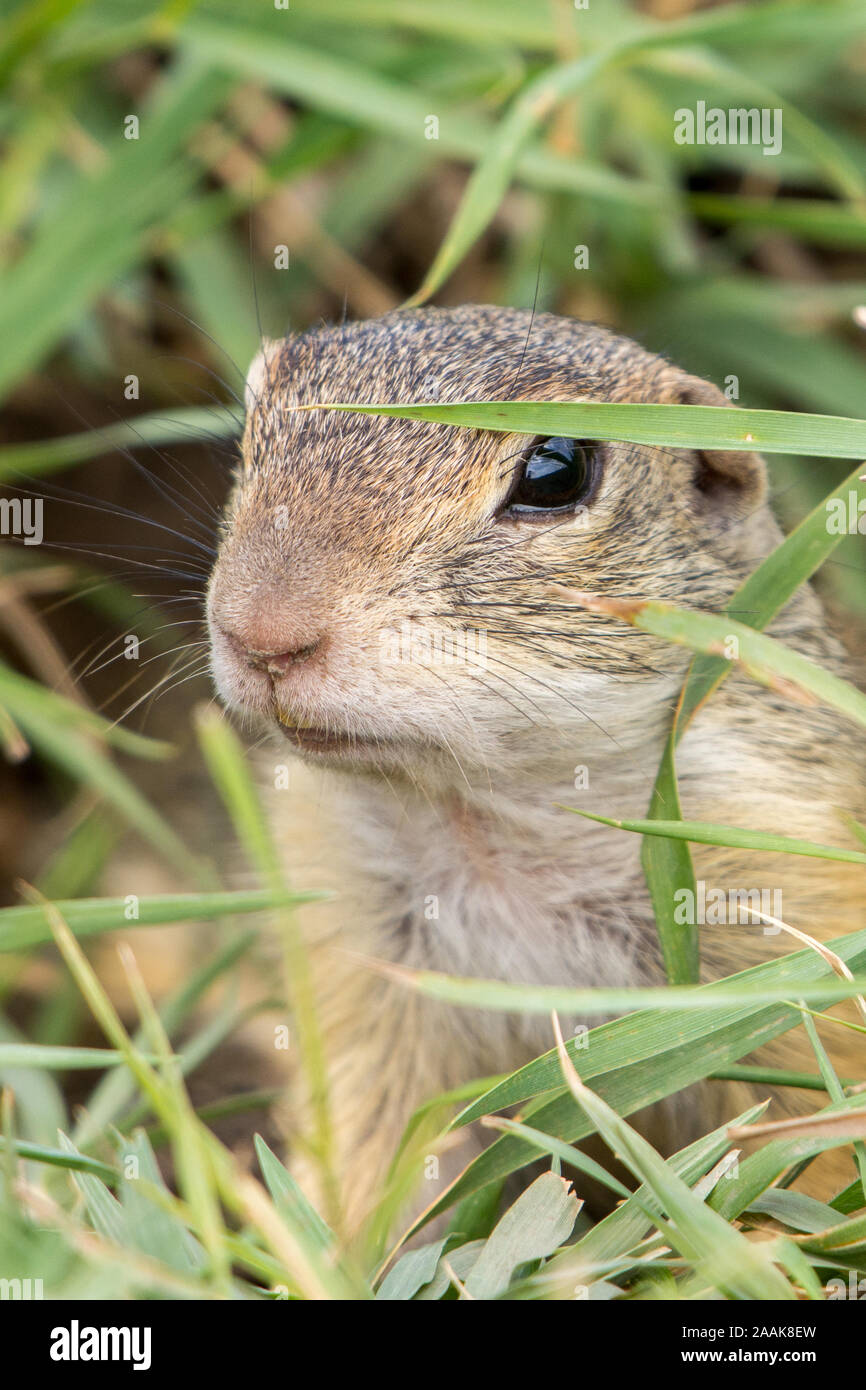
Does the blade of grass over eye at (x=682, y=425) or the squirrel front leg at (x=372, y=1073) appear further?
the squirrel front leg at (x=372, y=1073)

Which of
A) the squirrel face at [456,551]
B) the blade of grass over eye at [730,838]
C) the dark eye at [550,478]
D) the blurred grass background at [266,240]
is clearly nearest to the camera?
the blade of grass over eye at [730,838]

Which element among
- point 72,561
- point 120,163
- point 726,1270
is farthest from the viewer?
point 72,561

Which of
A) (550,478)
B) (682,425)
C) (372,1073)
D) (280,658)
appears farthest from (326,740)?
(372,1073)

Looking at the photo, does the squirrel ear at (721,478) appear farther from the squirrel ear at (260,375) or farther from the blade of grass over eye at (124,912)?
the blade of grass over eye at (124,912)

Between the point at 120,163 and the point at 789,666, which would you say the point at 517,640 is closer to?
the point at 789,666

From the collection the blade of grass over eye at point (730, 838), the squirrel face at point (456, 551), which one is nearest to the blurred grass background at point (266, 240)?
the squirrel face at point (456, 551)

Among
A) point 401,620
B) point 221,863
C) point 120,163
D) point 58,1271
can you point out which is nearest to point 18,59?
point 120,163

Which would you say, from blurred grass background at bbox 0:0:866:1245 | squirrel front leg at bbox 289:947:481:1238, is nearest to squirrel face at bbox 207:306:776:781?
squirrel front leg at bbox 289:947:481:1238
